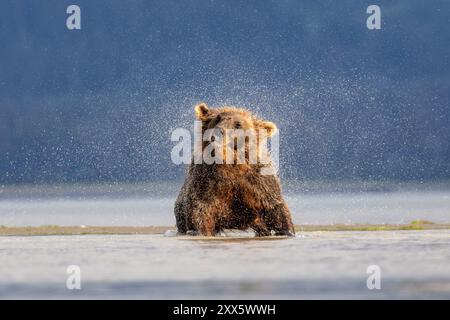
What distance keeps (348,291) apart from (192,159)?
7.87 metres

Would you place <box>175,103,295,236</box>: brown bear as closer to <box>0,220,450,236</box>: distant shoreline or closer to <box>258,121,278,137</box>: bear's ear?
<box>258,121,278,137</box>: bear's ear

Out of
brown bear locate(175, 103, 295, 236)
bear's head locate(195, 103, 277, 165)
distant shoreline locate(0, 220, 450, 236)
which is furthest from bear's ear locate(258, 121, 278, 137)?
distant shoreline locate(0, 220, 450, 236)

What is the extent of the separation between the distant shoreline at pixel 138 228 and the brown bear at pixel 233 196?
2.95 metres

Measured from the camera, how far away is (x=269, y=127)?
688 inches

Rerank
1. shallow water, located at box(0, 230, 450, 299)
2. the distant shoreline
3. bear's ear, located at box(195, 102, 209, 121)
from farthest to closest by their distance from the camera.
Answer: the distant shoreline
bear's ear, located at box(195, 102, 209, 121)
shallow water, located at box(0, 230, 450, 299)

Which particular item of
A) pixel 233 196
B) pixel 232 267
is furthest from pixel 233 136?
pixel 232 267

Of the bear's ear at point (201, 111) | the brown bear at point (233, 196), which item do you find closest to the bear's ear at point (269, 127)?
the brown bear at point (233, 196)

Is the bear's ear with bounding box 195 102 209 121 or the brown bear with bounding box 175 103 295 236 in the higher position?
the bear's ear with bounding box 195 102 209 121

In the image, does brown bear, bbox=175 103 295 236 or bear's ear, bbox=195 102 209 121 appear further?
bear's ear, bbox=195 102 209 121

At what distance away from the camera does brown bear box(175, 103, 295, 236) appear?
1662 centimetres

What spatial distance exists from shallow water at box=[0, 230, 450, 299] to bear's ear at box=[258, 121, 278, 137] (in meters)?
2.10

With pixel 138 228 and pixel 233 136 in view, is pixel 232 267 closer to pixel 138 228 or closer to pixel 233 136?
pixel 233 136

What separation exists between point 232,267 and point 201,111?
237 inches

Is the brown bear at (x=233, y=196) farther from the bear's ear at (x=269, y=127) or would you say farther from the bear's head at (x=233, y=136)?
the bear's ear at (x=269, y=127)
